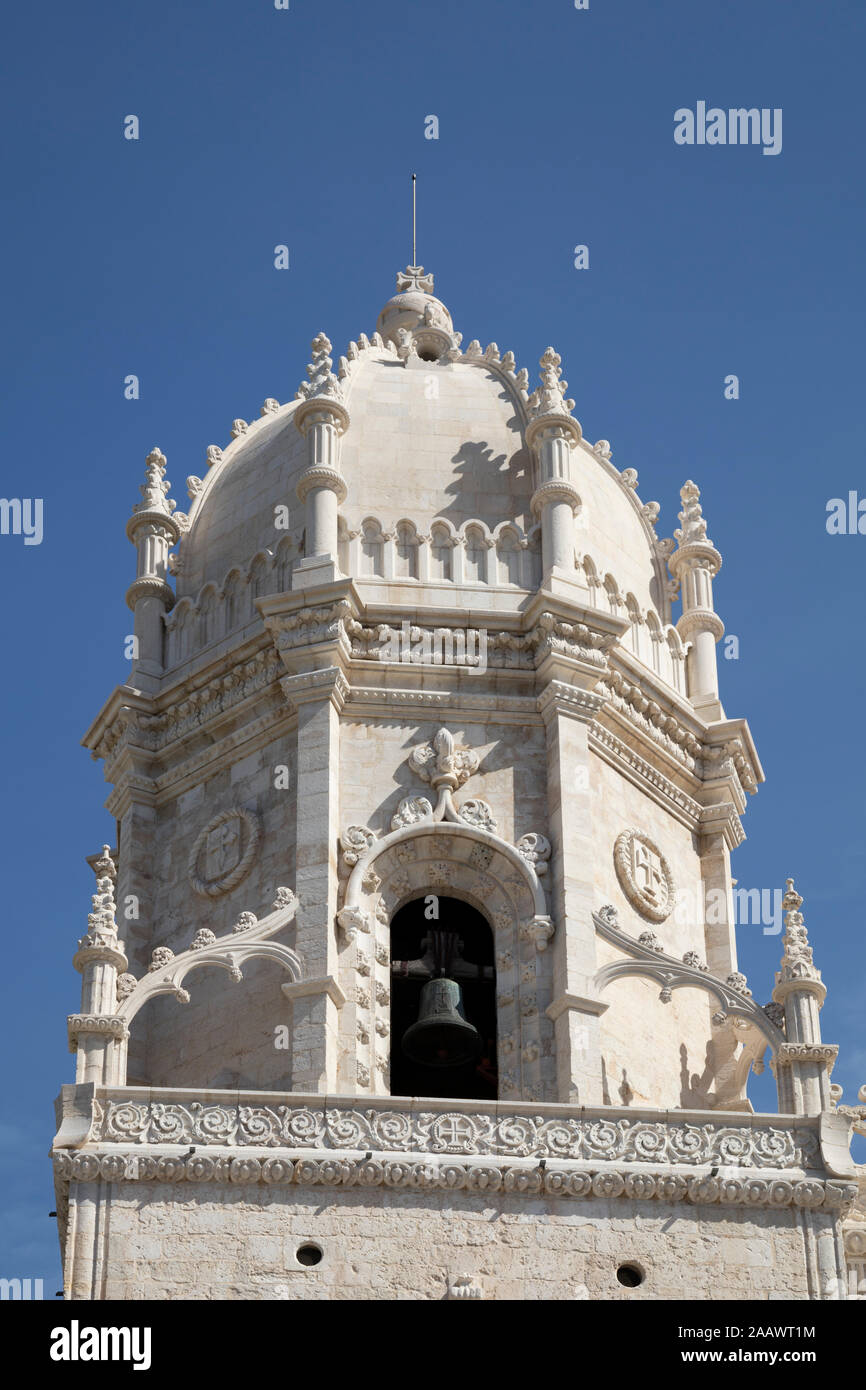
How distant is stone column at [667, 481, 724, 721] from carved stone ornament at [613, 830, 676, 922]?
338 centimetres

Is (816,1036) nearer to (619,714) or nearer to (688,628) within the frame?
(619,714)

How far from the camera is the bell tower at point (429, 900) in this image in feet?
117

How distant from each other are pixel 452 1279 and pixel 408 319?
1862 cm

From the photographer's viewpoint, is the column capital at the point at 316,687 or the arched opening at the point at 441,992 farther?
the column capital at the point at 316,687

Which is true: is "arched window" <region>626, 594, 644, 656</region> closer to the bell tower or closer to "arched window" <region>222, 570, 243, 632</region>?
the bell tower

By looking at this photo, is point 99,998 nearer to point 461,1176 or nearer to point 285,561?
point 461,1176

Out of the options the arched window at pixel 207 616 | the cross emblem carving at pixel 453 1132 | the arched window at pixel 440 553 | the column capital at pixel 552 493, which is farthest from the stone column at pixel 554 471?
the cross emblem carving at pixel 453 1132

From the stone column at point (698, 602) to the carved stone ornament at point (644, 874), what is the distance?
133 inches

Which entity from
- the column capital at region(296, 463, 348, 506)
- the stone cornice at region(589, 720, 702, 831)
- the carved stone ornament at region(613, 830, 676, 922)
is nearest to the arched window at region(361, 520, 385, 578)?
the column capital at region(296, 463, 348, 506)

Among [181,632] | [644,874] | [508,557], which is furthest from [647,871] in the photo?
[181,632]

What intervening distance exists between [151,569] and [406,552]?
440cm

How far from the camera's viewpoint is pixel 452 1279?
35.2m

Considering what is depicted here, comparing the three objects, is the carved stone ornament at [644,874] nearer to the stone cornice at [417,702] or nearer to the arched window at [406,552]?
the stone cornice at [417,702]
